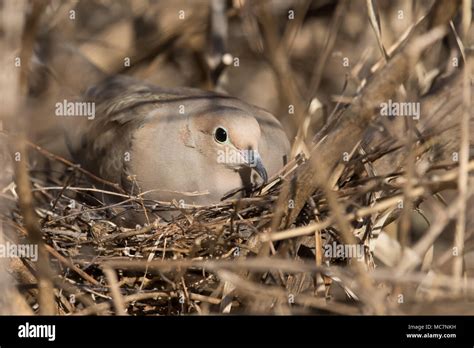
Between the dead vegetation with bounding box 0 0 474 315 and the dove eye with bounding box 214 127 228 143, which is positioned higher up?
the dove eye with bounding box 214 127 228 143

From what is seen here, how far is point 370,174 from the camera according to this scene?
3.76m

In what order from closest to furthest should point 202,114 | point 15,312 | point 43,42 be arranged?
point 15,312 → point 202,114 → point 43,42

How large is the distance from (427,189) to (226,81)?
10.7 ft

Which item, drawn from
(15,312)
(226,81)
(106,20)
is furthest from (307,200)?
(106,20)

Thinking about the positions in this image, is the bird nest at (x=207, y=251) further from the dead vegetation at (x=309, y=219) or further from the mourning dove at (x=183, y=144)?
the mourning dove at (x=183, y=144)

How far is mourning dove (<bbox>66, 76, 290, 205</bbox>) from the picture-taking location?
4328mm

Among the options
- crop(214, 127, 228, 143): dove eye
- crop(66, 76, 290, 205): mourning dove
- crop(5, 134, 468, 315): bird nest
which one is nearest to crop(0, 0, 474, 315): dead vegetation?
crop(5, 134, 468, 315): bird nest

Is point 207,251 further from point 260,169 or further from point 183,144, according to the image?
point 183,144

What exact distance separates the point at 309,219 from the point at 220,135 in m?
0.98

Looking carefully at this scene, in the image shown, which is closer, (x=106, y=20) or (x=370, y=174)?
(x=370, y=174)

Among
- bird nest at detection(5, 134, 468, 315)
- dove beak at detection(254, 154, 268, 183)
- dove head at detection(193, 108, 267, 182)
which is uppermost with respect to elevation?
dove head at detection(193, 108, 267, 182)

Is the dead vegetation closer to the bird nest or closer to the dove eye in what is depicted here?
the bird nest

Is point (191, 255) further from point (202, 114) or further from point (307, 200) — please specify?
point (202, 114)

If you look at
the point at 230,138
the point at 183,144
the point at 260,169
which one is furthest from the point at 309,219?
the point at 183,144
